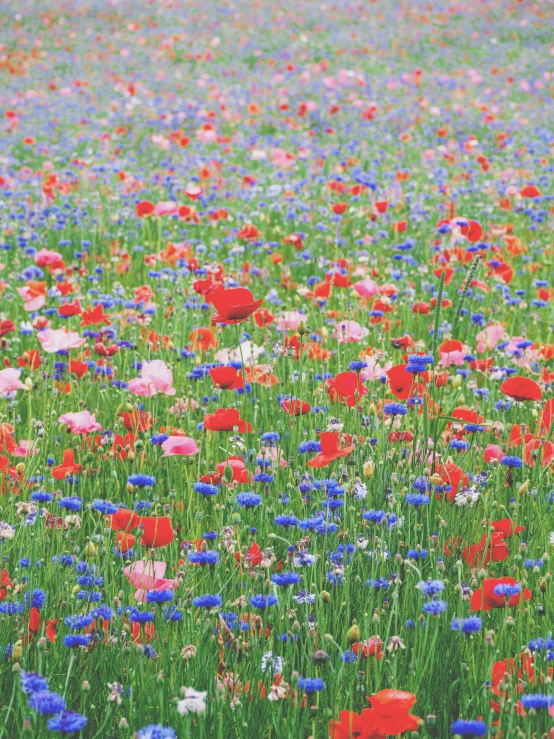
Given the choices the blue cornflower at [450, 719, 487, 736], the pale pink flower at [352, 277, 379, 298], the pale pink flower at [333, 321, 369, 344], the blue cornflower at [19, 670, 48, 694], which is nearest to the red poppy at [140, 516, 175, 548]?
the blue cornflower at [19, 670, 48, 694]

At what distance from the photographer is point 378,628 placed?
1.68 m

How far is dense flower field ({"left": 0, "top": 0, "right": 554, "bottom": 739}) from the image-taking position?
4.85 ft

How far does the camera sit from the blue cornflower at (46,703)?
1.13 metres

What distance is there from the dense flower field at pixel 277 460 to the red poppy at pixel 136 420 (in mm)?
23

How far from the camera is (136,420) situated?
8.78ft

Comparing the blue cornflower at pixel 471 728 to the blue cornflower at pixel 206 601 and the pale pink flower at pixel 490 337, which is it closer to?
the blue cornflower at pixel 206 601

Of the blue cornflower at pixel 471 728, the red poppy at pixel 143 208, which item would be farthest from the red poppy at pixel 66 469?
the red poppy at pixel 143 208

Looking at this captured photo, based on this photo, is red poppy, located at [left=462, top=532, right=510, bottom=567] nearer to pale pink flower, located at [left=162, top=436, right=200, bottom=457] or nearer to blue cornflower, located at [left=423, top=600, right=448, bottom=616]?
blue cornflower, located at [left=423, top=600, right=448, bottom=616]

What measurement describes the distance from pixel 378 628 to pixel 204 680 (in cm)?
39

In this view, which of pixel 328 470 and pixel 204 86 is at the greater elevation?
pixel 328 470

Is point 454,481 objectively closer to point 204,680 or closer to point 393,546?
point 393,546

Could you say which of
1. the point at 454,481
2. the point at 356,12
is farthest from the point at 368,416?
the point at 356,12

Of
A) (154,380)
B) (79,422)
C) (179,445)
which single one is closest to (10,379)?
(79,422)

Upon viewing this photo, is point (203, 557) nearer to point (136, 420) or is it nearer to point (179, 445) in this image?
point (179, 445)
